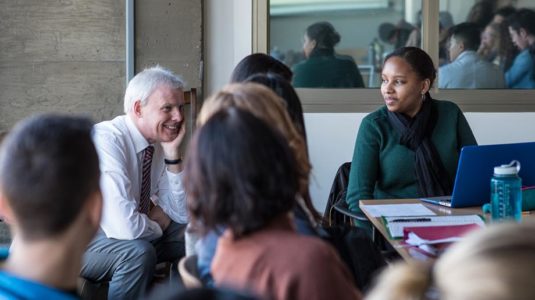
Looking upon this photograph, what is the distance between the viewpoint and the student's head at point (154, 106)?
300 centimetres

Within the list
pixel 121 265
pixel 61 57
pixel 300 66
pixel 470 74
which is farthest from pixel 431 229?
pixel 61 57

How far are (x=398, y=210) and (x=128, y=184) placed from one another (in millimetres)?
1057

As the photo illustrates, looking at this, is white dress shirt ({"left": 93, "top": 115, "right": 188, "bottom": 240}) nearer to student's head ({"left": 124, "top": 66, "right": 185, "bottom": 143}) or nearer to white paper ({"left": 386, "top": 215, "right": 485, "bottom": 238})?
student's head ({"left": 124, "top": 66, "right": 185, "bottom": 143})

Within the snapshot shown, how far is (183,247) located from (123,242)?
0.40 meters

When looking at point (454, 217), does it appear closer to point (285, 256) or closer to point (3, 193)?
point (285, 256)

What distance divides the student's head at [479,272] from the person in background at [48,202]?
0.62 metres

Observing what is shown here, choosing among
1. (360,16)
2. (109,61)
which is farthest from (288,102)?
(360,16)

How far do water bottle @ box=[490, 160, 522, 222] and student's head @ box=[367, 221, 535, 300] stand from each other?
1374mm

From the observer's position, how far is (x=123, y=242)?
2.77 meters

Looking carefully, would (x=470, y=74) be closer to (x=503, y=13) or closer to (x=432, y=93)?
(x=432, y=93)

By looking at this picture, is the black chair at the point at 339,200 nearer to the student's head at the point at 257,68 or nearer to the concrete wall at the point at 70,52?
the student's head at the point at 257,68

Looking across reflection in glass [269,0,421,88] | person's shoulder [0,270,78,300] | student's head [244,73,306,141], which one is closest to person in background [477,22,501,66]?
reflection in glass [269,0,421,88]

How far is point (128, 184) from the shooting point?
111 inches

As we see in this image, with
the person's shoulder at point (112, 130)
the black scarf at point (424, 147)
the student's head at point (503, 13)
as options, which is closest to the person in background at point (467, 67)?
the student's head at point (503, 13)
